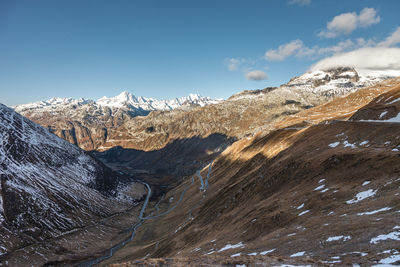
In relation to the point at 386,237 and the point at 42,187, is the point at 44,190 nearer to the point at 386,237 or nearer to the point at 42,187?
the point at 42,187

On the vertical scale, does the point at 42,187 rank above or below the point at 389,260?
above

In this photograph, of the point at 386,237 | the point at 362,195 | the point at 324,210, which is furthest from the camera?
the point at 324,210

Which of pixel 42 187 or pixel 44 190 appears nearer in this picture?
pixel 44 190

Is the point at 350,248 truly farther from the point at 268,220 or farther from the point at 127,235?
the point at 127,235

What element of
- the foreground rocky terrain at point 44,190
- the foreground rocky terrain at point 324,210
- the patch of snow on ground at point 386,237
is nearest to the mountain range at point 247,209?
the patch of snow on ground at point 386,237

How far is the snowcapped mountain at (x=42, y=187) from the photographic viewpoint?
336 ft

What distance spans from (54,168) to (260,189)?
489 feet

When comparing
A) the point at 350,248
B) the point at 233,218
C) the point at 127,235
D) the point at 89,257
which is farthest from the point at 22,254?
the point at 350,248

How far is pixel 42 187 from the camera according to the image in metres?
128

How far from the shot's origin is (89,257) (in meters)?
96.2

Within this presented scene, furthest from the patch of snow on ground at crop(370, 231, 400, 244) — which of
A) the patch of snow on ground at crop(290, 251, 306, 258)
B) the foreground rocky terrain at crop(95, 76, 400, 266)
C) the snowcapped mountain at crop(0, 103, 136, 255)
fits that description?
the snowcapped mountain at crop(0, 103, 136, 255)

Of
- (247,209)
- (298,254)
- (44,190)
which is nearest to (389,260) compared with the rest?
(298,254)

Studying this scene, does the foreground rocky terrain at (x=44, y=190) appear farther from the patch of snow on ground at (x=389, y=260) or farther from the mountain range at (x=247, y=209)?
the patch of snow on ground at (x=389, y=260)

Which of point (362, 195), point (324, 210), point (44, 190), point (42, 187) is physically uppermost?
point (42, 187)
